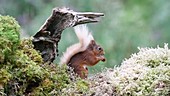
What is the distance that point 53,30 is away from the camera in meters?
1.95

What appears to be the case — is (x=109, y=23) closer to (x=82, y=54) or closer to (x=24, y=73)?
(x=82, y=54)

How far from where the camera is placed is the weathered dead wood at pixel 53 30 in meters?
1.92

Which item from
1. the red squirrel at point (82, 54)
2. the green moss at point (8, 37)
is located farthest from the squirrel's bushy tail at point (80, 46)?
the green moss at point (8, 37)

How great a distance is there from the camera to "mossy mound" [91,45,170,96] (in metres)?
1.63

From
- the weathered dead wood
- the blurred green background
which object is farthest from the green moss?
the blurred green background

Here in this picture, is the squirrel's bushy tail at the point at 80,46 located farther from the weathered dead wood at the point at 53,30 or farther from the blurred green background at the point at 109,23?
the blurred green background at the point at 109,23

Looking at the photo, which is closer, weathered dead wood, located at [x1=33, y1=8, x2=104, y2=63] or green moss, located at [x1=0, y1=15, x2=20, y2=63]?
green moss, located at [x1=0, y1=15, x2=20, y2=63]

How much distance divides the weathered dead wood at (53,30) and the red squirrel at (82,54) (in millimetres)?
117

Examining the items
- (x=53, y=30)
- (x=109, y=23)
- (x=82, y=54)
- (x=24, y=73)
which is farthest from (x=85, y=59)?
(x=109, y=23)

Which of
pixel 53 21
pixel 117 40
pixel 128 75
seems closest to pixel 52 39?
pixel 53 21

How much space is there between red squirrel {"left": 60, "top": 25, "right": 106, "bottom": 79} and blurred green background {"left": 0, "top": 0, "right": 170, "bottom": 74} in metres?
1.75

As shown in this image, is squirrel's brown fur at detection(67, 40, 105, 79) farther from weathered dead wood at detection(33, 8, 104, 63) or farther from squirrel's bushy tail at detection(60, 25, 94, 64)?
weathered dead wood at detection(33, 8, 104, 63)

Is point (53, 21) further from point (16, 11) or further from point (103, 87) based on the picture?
point (16, 11)

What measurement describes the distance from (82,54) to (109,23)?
94.5 inches
